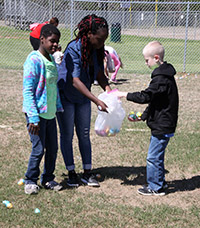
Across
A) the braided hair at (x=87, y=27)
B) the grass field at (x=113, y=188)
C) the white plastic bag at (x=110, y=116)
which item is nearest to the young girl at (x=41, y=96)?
the braided hair at (x=87, y=27)

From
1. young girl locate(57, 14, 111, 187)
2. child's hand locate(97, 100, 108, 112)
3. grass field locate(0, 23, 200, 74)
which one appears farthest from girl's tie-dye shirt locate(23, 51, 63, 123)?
grass field locate(0, 23, 200, 74)

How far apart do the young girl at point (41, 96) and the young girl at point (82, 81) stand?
0.50 ft

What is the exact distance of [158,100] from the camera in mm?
4062

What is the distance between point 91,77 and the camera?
4.35 meters

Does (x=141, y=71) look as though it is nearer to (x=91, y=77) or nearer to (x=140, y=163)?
(x=140, y=163)

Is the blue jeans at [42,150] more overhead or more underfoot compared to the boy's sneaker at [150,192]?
more overhead

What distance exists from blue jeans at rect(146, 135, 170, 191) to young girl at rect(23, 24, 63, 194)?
3.54 feet

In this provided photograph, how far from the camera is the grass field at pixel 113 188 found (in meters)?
3.77

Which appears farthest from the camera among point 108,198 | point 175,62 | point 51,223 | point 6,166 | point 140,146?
point 175,62

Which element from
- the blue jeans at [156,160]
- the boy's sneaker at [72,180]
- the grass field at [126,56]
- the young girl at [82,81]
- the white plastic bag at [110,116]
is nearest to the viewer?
the young girl at [82,81]

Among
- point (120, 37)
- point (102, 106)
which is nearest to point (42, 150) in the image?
point (102, 106)

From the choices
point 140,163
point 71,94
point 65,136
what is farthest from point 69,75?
point 140,163

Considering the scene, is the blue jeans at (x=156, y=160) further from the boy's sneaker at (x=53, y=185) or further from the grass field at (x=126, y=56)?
the grass field at (x=126, y=56)

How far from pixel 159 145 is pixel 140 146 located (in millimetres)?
1757
